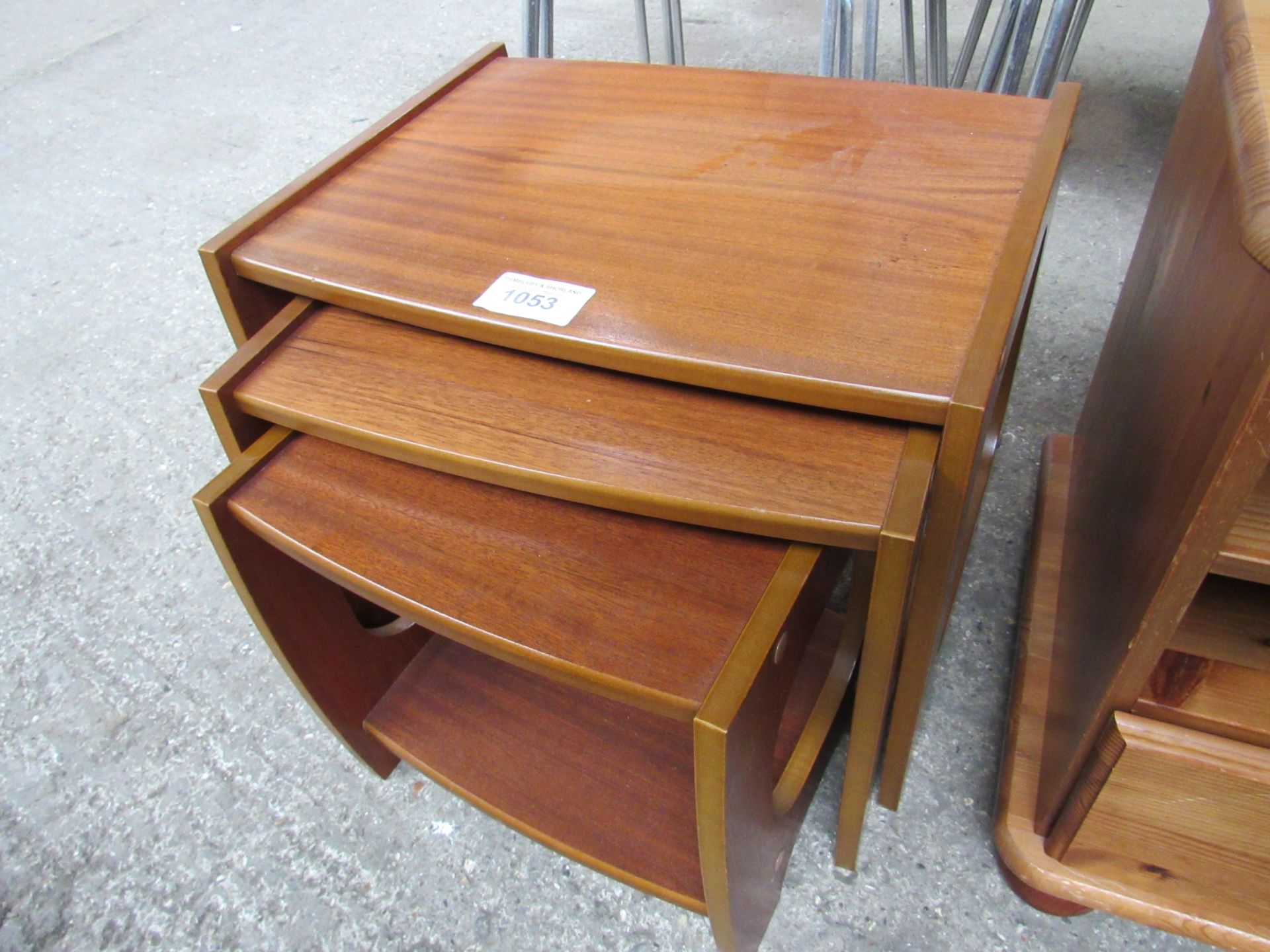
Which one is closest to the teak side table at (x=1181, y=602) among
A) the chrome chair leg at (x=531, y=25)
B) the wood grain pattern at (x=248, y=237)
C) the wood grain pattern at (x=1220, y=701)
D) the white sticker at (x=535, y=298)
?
the wood grain pattern at (x=1220, y=701)

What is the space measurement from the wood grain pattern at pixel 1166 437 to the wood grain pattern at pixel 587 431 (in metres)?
0.15

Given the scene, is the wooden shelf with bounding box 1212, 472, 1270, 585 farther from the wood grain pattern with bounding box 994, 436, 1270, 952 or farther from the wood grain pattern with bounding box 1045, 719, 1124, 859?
the wood grain pattern with bounding box 994, 436, 1270, 952

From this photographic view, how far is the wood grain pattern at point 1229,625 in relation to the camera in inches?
20.5

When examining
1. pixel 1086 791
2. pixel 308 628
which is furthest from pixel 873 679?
pixel 308 628

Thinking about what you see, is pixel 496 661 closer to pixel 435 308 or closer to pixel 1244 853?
pixel 435 308

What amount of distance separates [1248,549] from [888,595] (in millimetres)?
173

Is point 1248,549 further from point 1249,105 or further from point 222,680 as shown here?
point 222,680

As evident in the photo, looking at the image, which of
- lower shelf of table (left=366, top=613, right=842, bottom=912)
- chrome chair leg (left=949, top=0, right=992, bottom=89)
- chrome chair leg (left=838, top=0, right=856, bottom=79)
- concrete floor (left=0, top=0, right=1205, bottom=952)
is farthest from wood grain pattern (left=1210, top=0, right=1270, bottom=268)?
chrome chair leg (left=949, top=0, right=992, bottom=89)

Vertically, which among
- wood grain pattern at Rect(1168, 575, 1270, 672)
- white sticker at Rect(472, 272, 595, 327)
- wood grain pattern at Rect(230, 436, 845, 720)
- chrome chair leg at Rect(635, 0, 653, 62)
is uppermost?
white sticker at Rect(472, 272, 595, 327)

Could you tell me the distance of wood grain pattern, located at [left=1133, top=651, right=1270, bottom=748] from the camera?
53cm

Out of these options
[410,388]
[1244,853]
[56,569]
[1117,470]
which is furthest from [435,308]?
[56,569]

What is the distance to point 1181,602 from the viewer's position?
0.47 meters

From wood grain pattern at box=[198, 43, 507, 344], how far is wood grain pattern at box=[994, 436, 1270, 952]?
2.38ft

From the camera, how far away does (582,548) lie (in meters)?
0.56
